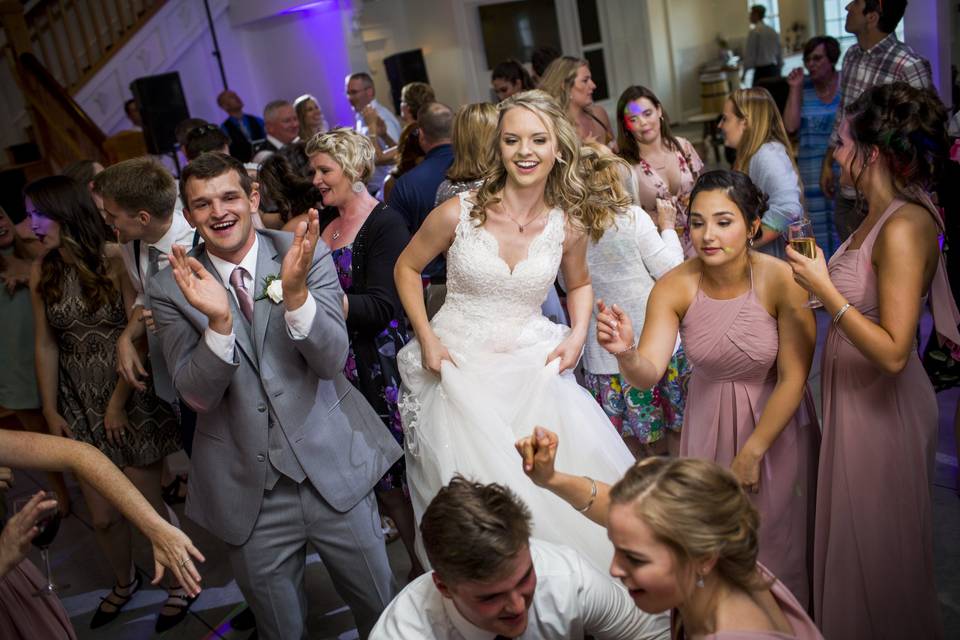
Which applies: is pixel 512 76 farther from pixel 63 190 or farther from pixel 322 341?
pixel 322 341

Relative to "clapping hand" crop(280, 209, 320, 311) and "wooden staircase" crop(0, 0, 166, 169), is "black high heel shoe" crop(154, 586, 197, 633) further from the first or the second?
"wooden staircase" crop(0, 0, 166, 169)

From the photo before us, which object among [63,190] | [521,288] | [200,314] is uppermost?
[63,190]

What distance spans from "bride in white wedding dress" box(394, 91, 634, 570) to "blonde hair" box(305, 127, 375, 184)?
54 cm

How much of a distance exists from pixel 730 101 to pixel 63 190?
2.86 m

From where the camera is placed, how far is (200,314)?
7.73 ft

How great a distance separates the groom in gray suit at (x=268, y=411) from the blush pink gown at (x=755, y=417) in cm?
93

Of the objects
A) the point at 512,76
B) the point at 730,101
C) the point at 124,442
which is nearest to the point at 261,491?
the point at 124,442

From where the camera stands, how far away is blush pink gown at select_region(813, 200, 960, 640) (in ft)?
7.75

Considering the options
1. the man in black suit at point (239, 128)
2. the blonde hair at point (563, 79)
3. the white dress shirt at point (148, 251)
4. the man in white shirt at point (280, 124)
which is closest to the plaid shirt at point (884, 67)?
the blonde hair at point (563, 79)

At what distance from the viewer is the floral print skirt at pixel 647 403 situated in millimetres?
3432

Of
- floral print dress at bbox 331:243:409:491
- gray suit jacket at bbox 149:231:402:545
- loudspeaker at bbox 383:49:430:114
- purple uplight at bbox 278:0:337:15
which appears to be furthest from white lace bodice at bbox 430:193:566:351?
purple uplight at bbox 278:0:337:15

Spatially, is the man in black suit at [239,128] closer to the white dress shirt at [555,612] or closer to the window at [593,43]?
the window at [593,43]

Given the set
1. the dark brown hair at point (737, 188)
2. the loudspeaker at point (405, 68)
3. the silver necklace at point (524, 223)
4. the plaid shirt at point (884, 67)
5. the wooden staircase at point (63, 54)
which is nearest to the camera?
the dark brown hair at point (737, 188)

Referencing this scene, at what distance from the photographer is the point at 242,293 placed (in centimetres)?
238
